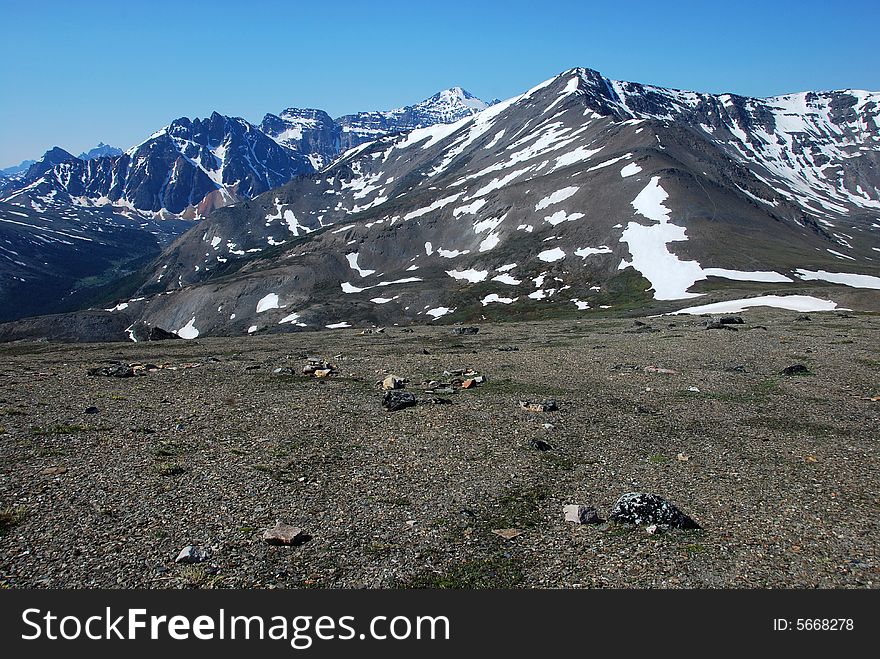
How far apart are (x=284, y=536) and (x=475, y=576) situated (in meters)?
5.97

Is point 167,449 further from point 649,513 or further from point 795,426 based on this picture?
point 795,426

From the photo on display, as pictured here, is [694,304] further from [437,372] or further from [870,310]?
[437,372]

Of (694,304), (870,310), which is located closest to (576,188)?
(694,304)

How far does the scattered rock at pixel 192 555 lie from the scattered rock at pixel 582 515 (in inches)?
449

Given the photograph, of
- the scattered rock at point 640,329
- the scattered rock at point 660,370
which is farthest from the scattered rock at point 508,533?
the scattered rock at point 640,329

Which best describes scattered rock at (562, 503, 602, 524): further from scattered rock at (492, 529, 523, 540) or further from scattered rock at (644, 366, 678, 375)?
scattered rock at (644, 366, 678, 375)

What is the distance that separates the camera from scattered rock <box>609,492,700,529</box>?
18656mm

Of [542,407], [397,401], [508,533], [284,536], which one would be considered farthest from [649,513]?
[397,401]

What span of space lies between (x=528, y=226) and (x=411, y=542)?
530 feet

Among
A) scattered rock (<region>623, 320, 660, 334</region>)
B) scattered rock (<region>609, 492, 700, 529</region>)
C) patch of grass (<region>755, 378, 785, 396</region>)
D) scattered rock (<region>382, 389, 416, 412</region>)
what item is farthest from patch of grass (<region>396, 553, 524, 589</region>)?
scattered rock (<region>623, 320, 660, 334</region>)

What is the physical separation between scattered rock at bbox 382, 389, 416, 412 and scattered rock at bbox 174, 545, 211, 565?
1787 cm

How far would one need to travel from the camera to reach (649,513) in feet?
61.9

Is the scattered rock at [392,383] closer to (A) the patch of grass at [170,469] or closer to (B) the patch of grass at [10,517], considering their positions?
(A) the patch of grass at [170,469]

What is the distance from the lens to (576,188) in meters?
180
